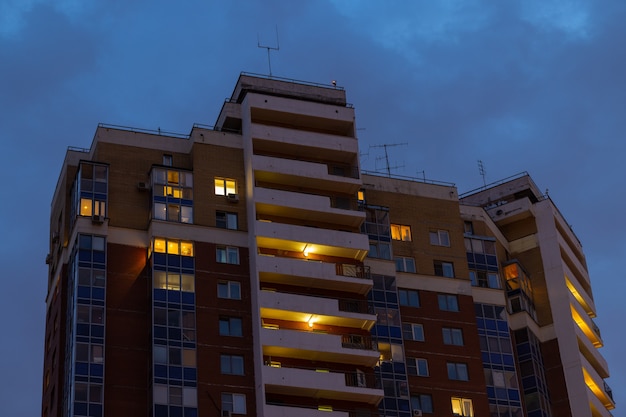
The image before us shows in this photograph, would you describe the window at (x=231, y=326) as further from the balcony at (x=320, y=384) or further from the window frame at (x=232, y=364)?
the balcony at (x=320, y=384)

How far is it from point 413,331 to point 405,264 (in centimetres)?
660

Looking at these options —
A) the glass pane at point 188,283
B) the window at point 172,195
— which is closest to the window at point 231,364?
the glass pane at point 188,283

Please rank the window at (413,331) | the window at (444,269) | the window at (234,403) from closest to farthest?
1. the window at (234,403)
2. the window at (413,331)
3. the window at (444,269)

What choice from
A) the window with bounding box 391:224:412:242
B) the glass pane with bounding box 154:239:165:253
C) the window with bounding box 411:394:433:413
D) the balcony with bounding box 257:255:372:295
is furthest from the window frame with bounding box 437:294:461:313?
the glass pane with bounding box 154:239:165:253

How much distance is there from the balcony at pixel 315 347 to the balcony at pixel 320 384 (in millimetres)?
1289

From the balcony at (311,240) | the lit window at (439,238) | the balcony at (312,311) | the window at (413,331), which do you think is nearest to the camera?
the balcony at (312,311)

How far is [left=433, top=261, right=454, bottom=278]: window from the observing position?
120 meters

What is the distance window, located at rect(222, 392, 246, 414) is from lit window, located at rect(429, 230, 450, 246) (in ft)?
88.0

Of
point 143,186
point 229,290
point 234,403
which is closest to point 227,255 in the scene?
point 229,290

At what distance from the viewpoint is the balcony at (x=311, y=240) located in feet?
364

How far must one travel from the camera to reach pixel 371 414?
108250 millimetres

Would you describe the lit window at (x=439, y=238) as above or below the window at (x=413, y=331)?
above

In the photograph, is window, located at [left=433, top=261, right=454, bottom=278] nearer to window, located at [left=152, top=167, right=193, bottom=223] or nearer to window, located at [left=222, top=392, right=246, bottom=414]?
window, located at [left=152, top=167, right=193, bottom=223]

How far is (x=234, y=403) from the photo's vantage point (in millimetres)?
103125
